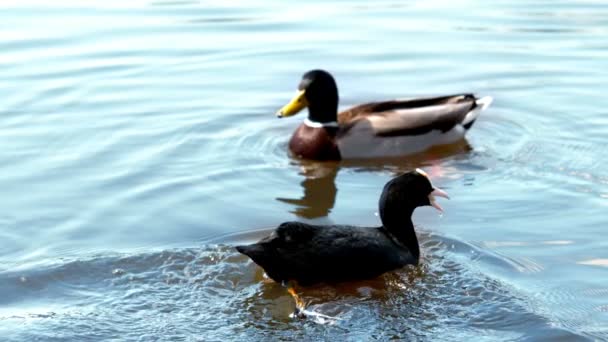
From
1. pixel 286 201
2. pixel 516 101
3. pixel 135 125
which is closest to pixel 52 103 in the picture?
pixel 135 125

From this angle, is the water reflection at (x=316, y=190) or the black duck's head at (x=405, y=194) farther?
the water reflection at (x=316, y=190)

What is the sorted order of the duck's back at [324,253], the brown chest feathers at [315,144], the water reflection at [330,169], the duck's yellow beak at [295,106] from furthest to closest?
1. the duck's yellow beak at [295,106]
2. the brown chest feathers at [315,144]
3. the water reflection at [330,169]
4. the duck's back at [324,253]

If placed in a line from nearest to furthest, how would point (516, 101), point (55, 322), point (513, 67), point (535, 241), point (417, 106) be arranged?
1. point (55, 322)
2. point (535, 241)
3. point (417, 106)
4. point (516, 101)
5. point (513, 67)

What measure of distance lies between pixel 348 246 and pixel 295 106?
4157 millimetres

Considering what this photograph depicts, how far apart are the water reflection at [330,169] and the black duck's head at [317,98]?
24.3 inches

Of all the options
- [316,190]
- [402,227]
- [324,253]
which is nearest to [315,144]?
[316,190]

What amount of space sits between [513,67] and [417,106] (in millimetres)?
2639

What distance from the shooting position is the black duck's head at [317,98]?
500 inches

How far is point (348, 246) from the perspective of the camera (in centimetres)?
874

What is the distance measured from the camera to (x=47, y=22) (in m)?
17.1

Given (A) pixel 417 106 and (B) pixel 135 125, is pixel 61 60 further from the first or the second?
(A) pixel 417 106

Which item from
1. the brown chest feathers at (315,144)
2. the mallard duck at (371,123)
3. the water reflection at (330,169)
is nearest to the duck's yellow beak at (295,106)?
the mallard duck at (371,123)

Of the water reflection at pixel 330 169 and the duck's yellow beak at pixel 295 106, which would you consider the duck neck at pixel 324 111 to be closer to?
the duck's yellow beak at pixel 295 106

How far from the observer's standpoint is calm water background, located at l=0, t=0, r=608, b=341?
8.34 meters
